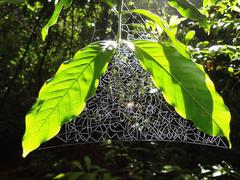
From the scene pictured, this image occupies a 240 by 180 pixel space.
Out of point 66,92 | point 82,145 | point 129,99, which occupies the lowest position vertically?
point 82,145

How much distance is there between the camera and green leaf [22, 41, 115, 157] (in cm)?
38

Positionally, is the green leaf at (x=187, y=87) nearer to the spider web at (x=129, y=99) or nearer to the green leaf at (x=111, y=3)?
the green leaf at (x=111, y=3)

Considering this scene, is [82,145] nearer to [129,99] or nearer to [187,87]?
[129,99]

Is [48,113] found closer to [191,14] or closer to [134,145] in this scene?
[191,14]

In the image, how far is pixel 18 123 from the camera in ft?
13.9

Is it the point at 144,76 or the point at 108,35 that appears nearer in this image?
the point at 144,76

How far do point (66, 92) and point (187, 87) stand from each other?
12 centimetres

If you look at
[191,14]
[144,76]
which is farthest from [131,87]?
[191,14]

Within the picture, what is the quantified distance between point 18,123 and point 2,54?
98 centimetres

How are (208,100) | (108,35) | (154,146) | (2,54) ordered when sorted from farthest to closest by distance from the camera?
(2,54)
(108,35)
(154,146)
(208,100)

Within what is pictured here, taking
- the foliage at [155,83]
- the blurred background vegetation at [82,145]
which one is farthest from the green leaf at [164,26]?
the blurred background vegetation at [82,145]

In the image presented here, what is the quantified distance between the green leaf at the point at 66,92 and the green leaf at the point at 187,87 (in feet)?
0.14

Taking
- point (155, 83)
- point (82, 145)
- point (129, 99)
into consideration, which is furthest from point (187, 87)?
point (82, 145)

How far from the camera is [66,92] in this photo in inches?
15.2
